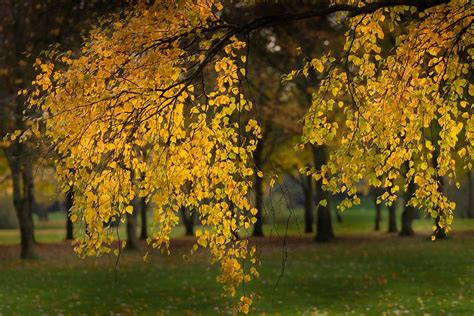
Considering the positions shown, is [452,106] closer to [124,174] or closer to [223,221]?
[223,221]

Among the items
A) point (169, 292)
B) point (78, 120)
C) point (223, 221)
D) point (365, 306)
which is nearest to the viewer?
point (78, 120)

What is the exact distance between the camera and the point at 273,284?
1844cm

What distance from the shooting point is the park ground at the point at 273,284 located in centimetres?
1498

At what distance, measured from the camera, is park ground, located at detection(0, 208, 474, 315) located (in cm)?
1498

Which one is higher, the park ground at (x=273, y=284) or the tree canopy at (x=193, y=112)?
the tree canopy at (x=193, y=112)

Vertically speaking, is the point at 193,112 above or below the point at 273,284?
above

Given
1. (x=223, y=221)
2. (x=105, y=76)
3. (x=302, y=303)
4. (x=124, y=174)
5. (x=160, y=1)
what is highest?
(x=160, y=1)

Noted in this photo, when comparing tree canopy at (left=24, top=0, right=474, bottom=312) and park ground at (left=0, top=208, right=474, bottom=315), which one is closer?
tree canopy at (left=24, top=0, right=474, bottom=312)

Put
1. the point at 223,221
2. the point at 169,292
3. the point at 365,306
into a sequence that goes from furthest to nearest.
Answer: the point at 169,292
the point at 365,306
the point at 223,221

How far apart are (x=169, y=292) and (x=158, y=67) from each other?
10.8 m

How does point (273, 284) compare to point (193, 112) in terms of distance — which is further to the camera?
point (273, 284)

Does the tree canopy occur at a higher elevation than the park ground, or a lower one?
higher

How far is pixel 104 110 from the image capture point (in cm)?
791

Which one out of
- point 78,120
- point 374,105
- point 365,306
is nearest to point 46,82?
point 78,120
